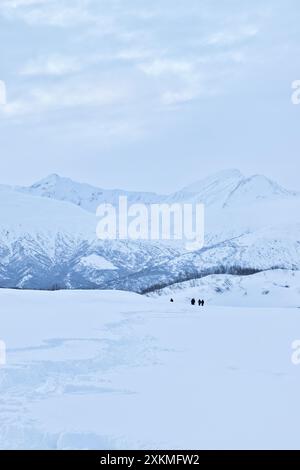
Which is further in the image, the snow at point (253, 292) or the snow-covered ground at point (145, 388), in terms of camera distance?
the snow at point (253, 292)

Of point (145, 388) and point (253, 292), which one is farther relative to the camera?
point (253, 292)

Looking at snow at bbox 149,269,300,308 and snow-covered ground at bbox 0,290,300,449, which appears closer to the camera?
snow-covered ground at bbox 0,290,300,449

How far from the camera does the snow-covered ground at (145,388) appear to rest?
12.0 metres

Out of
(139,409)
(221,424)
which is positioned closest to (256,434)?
(221,424)

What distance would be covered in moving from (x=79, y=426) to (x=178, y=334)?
15147 mm

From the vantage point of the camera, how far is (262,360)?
2028 cm

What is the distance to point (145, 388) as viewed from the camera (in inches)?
618

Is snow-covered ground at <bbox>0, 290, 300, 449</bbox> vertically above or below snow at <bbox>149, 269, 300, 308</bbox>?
→ below

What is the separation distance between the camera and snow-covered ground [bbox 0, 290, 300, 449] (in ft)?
39.4

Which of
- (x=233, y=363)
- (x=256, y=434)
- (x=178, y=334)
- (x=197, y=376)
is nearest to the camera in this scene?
(x=256, y=434)

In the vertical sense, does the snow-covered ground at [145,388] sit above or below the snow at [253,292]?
below

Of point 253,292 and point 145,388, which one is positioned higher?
point 253,292
